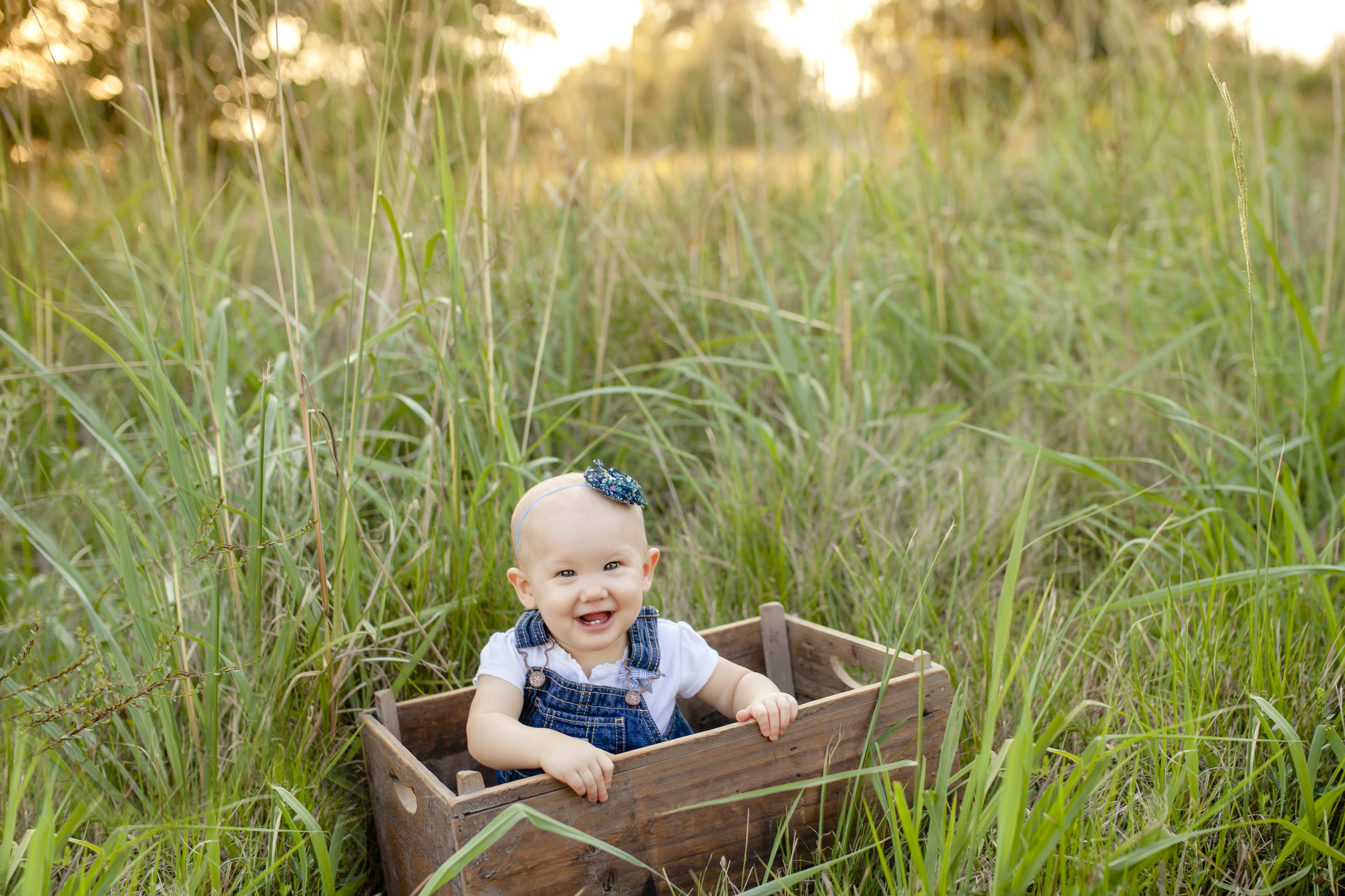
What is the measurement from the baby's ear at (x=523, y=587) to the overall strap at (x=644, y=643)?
181 mm

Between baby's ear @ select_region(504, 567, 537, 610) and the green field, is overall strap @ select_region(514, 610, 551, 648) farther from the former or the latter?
the green field

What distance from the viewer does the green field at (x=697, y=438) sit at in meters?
1.57

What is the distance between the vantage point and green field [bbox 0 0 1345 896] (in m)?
1.57

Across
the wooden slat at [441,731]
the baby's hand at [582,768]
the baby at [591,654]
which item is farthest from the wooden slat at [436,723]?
the baby's hand at [582,768]

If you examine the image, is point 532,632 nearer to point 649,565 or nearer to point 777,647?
point 649,565

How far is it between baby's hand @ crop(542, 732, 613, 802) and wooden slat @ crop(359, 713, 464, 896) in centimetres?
15

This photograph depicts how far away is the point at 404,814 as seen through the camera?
155cm

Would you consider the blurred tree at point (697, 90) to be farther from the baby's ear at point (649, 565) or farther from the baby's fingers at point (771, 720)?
the baby's fingers at point (771, 720)

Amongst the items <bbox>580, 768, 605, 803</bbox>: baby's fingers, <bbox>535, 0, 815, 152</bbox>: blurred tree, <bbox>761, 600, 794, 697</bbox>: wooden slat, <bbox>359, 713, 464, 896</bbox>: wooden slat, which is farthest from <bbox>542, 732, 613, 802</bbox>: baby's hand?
<bbox>535, 0, 815, 152</bbox>: blurred tree

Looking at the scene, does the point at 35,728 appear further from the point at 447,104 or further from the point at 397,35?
the point at 447,104

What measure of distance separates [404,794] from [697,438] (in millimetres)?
1529

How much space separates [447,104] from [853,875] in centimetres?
395

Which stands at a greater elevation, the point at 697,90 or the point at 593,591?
the point at 697,90

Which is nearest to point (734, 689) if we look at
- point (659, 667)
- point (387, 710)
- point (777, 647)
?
point (659, 667)
